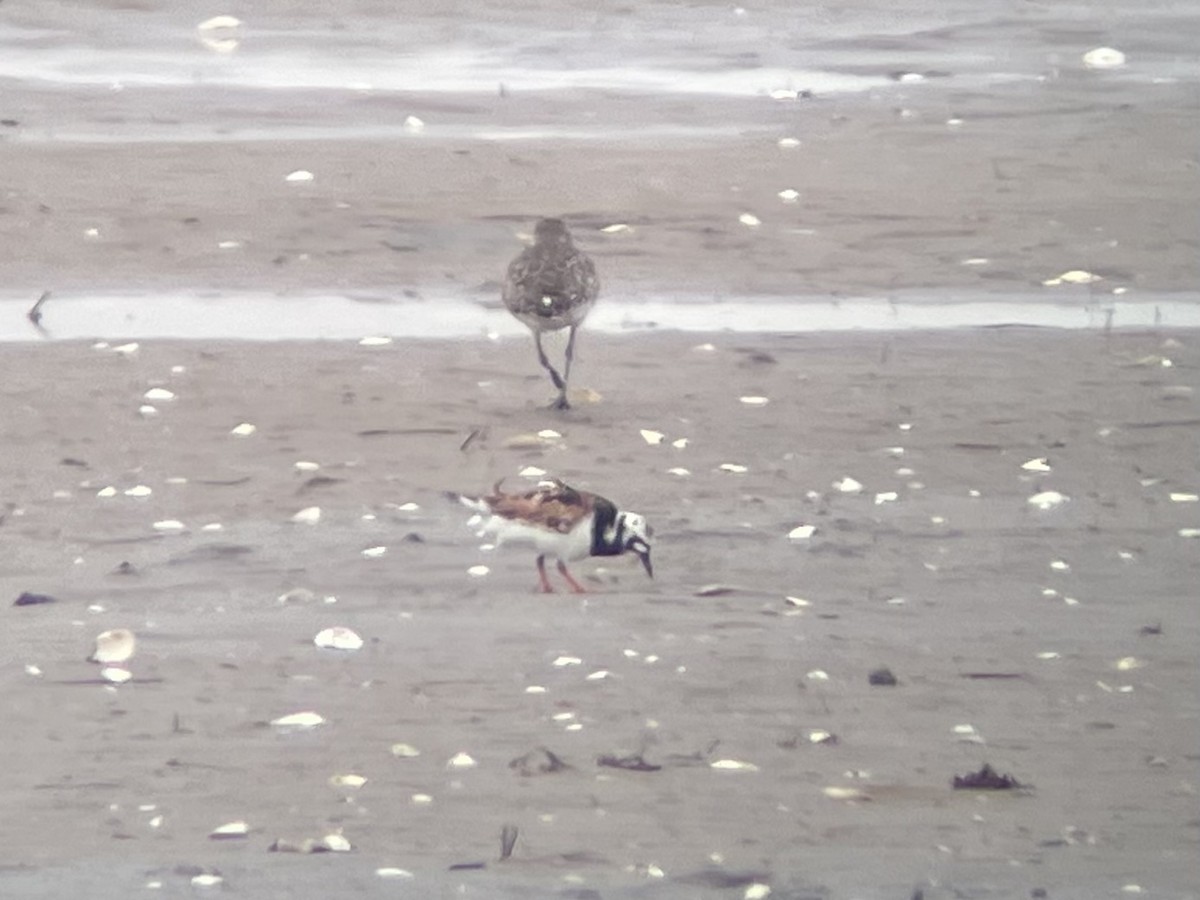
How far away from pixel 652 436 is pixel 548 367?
0.64 m

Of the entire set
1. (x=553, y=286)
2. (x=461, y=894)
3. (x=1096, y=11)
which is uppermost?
(x=1096, y=11)

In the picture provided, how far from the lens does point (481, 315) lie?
9297 millimetres

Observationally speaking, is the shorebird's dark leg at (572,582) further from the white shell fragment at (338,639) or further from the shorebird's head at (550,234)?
the shorebird's head at (550,234)

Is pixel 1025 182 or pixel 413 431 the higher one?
pixel 1025 182

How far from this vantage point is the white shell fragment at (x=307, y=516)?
7.11 metres

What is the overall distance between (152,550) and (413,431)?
138 cm

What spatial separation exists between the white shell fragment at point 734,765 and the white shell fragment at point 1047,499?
223 centimetres

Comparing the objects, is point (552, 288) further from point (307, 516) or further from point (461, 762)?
point (461, 762)

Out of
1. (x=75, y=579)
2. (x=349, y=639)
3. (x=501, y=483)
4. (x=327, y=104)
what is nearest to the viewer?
(x=349, y=639)

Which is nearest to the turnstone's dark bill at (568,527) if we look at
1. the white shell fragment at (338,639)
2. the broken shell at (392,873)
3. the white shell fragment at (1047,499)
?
the white shell fragment at (338,639)

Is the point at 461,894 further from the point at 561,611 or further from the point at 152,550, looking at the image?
the point at 152,550

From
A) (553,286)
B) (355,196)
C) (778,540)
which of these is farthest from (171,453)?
(355,196)

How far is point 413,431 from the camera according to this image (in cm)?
797

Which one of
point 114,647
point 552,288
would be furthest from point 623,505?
point 114,647
